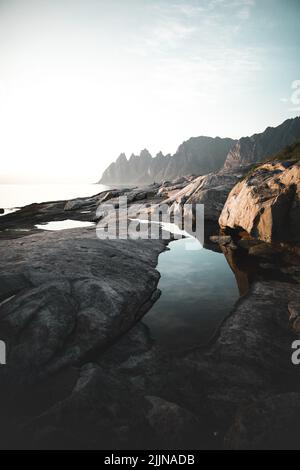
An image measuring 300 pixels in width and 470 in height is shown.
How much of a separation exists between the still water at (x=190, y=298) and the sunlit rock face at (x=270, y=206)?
439 centimetres

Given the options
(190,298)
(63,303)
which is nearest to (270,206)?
(190,298)

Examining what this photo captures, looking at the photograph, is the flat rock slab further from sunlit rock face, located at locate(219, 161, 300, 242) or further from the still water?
sunlit rock face, located at locate(219, 161, 300, 242)

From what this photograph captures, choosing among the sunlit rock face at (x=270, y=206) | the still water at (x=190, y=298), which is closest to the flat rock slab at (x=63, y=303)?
the still water at (x=190, y=298)

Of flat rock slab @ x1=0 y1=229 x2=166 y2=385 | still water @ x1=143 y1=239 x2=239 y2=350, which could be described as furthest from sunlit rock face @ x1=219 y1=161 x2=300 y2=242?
flat rock slab @ x1=0 y1=229 x2=166 y2=385

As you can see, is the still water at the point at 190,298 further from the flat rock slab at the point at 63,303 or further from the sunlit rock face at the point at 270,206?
the sunlit rock face at the point at 270,206

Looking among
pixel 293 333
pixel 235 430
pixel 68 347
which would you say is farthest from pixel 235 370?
pixel 68 347

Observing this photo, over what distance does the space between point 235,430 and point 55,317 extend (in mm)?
6316

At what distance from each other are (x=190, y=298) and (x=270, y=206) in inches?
448

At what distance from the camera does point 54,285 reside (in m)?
10.7

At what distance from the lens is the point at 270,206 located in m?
20.3

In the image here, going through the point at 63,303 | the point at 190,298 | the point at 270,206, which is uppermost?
the point at 270,206

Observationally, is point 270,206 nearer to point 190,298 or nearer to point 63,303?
point 190,298

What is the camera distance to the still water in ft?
33.8

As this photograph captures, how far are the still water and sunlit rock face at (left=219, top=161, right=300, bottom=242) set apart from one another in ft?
14.4
